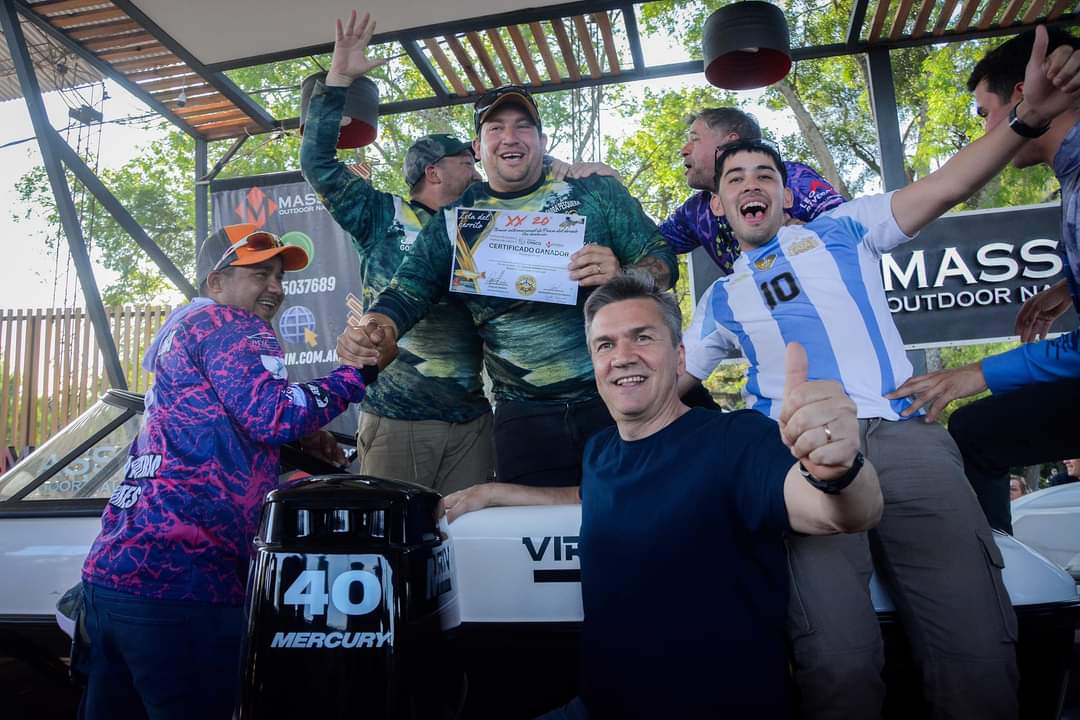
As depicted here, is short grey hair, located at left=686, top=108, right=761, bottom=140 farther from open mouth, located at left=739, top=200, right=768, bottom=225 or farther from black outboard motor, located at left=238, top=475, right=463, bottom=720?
black outboard motor, located at left=238, top=475, right=463, bottom=720

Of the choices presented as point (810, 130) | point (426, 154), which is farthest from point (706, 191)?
point (810, 130)

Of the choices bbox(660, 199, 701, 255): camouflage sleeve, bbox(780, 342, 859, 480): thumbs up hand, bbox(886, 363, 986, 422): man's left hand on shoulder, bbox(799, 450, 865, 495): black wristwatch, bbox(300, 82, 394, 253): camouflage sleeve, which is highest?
bbox(300, 82, 394, 253): camouflage sleeve

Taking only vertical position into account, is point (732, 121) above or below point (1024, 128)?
above

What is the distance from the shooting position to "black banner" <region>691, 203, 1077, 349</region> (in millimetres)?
5062

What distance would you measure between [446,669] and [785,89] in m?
14.8

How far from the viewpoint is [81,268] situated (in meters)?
4.75

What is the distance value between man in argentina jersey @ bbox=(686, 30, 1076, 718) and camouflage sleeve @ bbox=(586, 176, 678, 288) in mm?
309

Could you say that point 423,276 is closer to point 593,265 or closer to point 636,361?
point 593,265

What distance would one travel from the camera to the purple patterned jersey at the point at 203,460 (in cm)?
170

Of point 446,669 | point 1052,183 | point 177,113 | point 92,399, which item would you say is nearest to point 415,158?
point 446,669

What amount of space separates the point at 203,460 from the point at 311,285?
14.8 ft

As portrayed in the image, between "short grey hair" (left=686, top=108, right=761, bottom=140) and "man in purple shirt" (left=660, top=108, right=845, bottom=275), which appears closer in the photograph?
"man in purple shirt" (left=660, top=108, right=845, bottom=275)

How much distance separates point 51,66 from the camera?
35.7 feet

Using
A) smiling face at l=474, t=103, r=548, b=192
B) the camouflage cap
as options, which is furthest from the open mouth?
the camouflage cap
